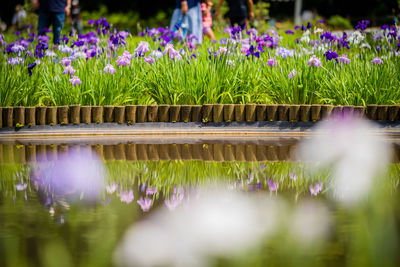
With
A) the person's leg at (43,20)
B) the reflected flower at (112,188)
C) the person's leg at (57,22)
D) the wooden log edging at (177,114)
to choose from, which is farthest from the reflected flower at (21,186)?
the person's leg at (43,20)

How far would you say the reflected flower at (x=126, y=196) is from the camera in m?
5.43

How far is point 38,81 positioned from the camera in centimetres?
922

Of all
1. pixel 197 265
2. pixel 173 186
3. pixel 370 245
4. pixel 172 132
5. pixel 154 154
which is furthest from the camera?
pixel 172 132

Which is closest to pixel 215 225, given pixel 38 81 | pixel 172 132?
pixel 172 132

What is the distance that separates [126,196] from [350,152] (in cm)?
289

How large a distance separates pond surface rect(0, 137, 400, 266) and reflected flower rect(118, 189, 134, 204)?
1 centimetres

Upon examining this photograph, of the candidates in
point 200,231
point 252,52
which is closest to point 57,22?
point 252,52

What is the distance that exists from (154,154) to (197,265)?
12.1ft

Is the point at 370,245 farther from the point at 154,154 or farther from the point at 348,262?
the point at 154,154

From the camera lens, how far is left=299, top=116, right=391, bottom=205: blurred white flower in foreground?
19.3ft

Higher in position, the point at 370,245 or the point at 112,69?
the point at 112,69

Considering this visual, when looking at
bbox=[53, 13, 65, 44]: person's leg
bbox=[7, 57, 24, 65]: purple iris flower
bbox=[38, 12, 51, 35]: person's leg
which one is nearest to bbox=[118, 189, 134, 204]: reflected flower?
bbox=[7, 57, 24, 65]: purple iris flower

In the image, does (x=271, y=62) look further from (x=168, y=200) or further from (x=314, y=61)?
(x=168, y=200)

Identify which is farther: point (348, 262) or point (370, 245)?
point (370, 245)
